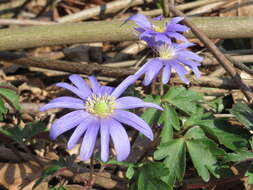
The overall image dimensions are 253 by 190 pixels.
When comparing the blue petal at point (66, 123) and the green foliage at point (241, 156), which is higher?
the blue petal at point (66, 123)

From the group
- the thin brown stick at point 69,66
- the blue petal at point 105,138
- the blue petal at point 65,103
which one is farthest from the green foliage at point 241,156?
the thin brown stick at point 69,66

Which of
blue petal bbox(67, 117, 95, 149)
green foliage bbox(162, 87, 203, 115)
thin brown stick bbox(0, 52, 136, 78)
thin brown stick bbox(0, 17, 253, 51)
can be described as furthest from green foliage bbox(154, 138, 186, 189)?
thin brown stick bbox(0, 17, 253, 51)

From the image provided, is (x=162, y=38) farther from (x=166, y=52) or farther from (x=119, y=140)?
(x=119, y=140)

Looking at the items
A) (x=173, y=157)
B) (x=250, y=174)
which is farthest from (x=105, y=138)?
(x=250, y=174)

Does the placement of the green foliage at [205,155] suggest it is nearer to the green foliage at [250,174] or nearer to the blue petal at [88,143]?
the green foliage at [250,174]

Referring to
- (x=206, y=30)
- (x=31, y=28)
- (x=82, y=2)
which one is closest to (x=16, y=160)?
(x=31, y=28)

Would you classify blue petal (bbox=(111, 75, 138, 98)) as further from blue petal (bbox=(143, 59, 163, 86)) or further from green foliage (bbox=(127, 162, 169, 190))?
green foliage (bbox=(127, 162, 169, 190))
